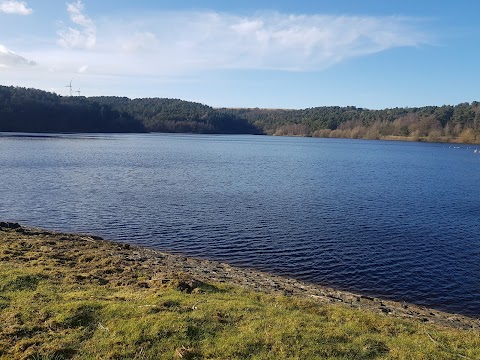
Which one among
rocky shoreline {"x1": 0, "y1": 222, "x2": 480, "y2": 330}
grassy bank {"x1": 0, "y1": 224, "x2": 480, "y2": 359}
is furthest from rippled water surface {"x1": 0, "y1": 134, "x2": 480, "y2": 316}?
grassy bank {"x1": 0, "y1": 224, "x2": 480, "y2": 359}

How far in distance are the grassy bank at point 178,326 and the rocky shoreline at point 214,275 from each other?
1549 mm

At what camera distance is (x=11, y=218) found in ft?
105

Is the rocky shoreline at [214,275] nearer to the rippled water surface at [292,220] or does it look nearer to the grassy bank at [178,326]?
the grassy bank at [178,326]

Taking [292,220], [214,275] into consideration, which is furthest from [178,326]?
[292,220]

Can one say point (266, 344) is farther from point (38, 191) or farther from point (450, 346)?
point (38, 191)

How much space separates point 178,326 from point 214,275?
31.2 ft

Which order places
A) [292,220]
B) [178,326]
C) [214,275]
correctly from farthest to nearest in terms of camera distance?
[292,220] → [214,275] → [178,326]

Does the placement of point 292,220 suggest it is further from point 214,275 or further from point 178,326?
point 178,326

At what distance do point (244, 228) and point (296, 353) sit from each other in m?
21.7

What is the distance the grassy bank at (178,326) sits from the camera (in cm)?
890

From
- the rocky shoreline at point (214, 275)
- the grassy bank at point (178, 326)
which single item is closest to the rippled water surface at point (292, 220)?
the rocky shoreline at point (214, 275)

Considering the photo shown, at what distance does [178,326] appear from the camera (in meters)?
9.87

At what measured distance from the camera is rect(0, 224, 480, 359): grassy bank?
29.2ft

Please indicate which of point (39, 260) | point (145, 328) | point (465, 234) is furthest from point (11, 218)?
point (465, 234)
